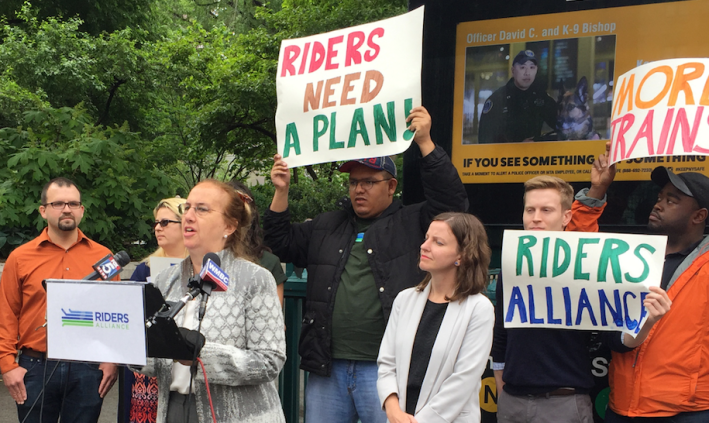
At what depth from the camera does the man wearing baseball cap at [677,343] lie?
3156mm

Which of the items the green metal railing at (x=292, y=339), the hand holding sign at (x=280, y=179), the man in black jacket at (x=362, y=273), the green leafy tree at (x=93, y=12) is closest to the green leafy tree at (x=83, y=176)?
the green metal railing at (x=292, y=339)

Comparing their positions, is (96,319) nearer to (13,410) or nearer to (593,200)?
(593,200)

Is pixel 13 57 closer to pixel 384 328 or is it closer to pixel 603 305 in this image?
pixel 384 328

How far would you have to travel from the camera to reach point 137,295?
98.6 inches

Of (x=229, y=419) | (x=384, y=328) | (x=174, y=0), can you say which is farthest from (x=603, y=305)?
(x=174, y=0)

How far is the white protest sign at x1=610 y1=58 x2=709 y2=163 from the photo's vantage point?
10.8 ft

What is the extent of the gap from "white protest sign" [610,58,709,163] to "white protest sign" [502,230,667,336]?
0.52 m

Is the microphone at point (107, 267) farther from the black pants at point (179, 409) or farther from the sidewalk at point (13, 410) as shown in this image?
the sidewalk at point (13, 410)

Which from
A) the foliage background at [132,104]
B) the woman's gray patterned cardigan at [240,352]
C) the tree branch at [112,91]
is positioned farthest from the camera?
the tree branch at [112,91]

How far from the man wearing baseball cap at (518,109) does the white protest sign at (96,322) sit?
325 centimetres

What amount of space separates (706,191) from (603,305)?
2.70ft

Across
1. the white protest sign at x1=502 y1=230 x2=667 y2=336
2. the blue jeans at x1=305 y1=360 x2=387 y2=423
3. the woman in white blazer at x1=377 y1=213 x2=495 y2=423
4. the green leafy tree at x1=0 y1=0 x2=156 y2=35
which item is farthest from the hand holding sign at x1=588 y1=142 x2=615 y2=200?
the green leafy tree at x1=0 y1=0 x2=156 y2=35

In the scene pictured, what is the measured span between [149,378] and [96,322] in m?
1.29

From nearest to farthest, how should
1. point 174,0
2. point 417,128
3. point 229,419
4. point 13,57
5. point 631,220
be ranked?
point 229,419
point 417,128
point 631,220
point 13,57
point 174,0
